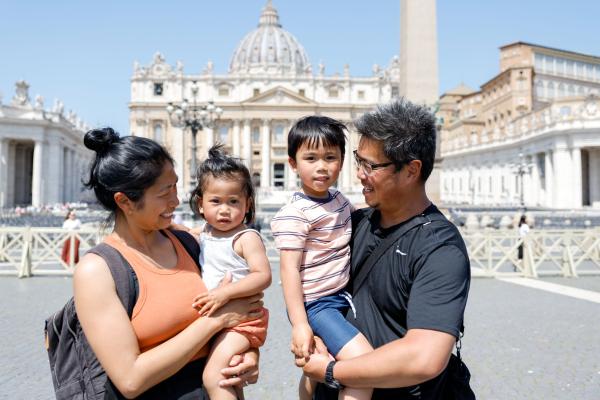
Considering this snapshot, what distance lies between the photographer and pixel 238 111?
217ft

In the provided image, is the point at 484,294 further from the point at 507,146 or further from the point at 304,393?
the point at 507,146

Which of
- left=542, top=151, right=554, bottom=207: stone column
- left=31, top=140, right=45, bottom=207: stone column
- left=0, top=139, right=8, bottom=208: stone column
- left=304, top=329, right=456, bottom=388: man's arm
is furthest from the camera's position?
left=542, top=151, right=554, bottom=207: stone column

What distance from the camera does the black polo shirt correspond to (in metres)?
1.55

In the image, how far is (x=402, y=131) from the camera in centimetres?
174

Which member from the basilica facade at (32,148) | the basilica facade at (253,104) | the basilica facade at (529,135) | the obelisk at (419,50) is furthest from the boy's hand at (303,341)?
the basilica facade at (253,104)

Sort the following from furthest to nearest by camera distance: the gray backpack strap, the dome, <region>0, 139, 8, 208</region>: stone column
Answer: the dome → <region>0, 139, 8, 208</region>: stone column → the gray backpack strap

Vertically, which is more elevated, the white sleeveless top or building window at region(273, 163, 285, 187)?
building window at region(273, 163, 285, 187)

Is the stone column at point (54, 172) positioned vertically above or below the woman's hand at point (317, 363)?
above

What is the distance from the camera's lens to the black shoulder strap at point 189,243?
6.57ft

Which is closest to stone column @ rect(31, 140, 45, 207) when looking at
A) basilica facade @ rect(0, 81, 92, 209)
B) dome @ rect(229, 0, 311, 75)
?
basilica facade @ rect(0, 81, 92, 209)

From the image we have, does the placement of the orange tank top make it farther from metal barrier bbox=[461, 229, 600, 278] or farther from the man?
metal barrier bbox=[461, 229, 600, 278]

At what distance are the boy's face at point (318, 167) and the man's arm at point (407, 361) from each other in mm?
743

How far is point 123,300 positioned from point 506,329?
17.6 ft

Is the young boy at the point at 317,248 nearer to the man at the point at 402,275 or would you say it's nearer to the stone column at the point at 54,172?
the man at the point at 402,275
